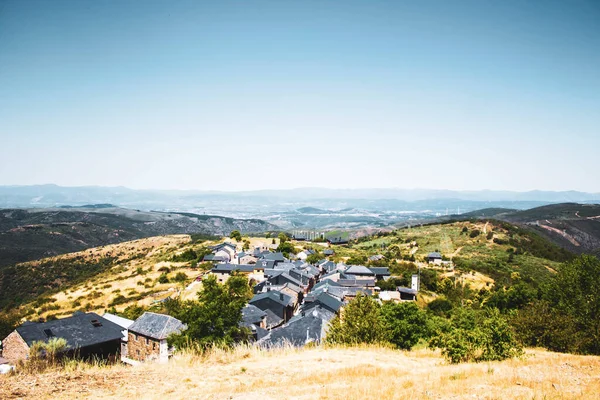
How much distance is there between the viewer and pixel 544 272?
87625mm

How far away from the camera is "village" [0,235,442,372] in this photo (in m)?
32.7

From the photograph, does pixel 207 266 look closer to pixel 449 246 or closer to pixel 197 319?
pixel 197 319

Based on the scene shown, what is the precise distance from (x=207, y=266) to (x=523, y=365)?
241 ft

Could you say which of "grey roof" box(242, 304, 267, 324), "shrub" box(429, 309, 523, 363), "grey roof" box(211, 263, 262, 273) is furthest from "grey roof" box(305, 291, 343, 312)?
"shrub" box(429, 309, 523, 363)

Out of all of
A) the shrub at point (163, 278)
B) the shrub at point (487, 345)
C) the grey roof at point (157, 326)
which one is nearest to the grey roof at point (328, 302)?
the grey roof at point (157, 326)

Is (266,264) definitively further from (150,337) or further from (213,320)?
(213,320)

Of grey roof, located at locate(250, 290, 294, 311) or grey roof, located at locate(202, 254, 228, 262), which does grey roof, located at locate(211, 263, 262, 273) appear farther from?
grey roof, located at locate(250, 290, 294, 311)

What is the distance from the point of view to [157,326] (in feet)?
114

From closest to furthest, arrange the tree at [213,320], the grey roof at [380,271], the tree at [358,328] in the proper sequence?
the tree at [358,328] < the tree at [213,320] < the grey roof at [380,271]

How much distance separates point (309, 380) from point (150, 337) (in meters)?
27.4

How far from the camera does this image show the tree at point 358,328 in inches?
894

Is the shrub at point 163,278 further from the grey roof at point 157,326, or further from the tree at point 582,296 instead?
the tree at point 582,296

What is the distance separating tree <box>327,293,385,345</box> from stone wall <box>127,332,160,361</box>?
18787 mm

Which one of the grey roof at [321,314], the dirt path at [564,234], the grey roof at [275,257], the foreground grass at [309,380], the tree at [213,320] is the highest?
the foreground grass at [309,380]
